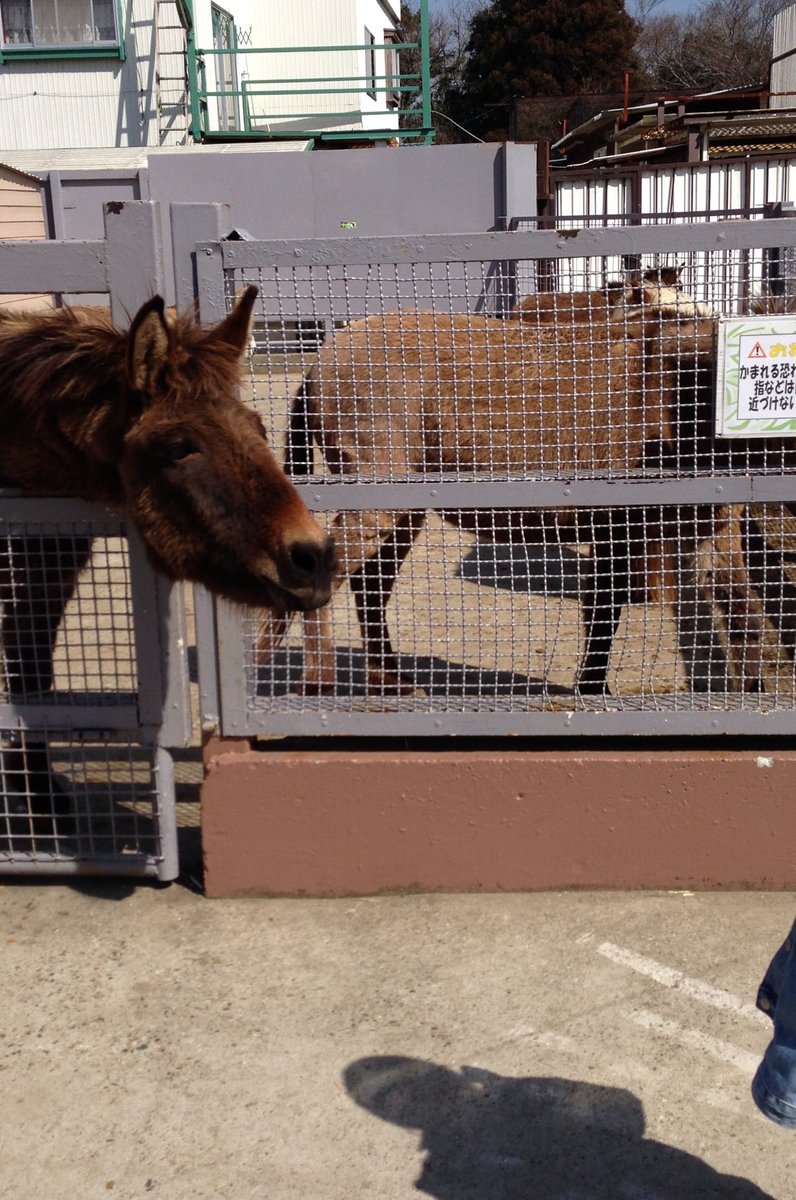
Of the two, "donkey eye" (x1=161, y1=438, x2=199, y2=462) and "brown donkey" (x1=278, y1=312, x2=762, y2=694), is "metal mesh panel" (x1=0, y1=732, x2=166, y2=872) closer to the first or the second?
"brown donkey" (x1=278, y1=312, x2=762, y2=694)

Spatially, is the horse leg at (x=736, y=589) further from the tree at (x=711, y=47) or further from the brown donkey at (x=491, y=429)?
the tree at (x=711, y=47)

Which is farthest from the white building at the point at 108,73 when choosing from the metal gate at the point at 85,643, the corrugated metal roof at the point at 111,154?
the metal gate at the point at 85,643

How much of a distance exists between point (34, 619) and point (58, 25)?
2445cm

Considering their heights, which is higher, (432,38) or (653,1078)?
(432,38)

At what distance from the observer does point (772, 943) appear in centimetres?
361

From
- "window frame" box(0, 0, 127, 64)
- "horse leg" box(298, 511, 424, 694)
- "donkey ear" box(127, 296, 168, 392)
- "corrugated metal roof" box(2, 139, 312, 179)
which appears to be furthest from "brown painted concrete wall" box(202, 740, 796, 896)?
"window frame" box(0, 0, 127, 64)

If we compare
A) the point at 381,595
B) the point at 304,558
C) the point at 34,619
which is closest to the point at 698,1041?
the point at 304,558

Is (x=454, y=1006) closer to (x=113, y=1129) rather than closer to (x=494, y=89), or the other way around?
(x=113, y=1129)

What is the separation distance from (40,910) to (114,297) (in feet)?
6.65

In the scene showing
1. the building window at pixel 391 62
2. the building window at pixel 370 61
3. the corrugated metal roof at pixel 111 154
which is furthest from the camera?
the building window at pixel 391 62

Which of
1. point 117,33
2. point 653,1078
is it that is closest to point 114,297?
point 653,1078

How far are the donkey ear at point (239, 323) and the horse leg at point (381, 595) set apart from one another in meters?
1.01

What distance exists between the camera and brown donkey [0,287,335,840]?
320 cm

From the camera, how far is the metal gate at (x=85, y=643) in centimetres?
360
